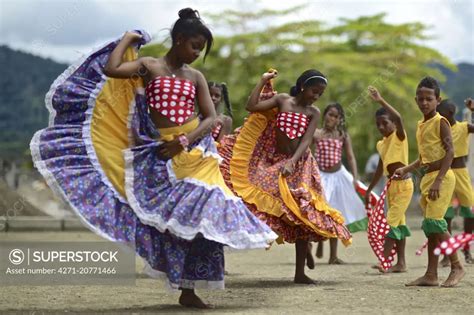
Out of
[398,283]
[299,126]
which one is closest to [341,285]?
[398,283]

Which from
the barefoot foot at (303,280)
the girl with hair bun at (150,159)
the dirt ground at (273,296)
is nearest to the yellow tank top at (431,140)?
the dirt ground at (273,296)

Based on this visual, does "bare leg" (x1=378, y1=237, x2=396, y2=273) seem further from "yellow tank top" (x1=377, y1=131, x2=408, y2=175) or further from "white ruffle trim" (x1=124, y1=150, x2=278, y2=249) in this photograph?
"white ruffle trim" (x1=124, y1=150, x2=278, y2=249)

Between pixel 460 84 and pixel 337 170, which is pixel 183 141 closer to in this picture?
pixel 337 170

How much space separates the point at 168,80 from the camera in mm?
7547

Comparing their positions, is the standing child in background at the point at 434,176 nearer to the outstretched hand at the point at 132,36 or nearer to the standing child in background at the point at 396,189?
the standing child in background at the point at 396,189

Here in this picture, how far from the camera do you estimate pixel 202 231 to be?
7.14 metres

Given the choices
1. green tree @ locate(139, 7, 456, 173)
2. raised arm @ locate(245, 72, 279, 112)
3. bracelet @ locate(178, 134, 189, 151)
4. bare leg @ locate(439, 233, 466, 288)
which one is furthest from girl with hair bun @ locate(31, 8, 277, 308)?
green tree @ locate(139, 7, 456, 173)

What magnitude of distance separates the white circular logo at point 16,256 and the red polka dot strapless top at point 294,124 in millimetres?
4078

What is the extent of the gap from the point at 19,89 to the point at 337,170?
35.1 m

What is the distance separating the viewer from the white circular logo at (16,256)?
40.7ft

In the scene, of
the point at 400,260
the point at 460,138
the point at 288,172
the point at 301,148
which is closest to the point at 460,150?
the point at 460,138

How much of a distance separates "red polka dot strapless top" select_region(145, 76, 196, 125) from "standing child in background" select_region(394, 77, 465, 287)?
2.61m

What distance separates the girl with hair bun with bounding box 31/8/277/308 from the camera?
7.32 m

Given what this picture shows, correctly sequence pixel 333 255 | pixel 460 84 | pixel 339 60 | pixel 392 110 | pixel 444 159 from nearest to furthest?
pixel 444 159, pixel 392 110, pixel 333 255, pixel 339 60, pixel 460 84
